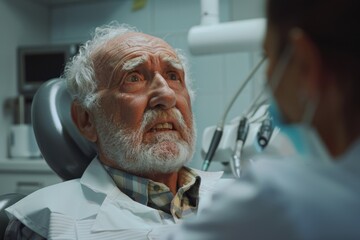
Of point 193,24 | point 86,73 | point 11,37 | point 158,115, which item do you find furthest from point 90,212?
point 11,37

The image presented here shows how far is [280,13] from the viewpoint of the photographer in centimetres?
46

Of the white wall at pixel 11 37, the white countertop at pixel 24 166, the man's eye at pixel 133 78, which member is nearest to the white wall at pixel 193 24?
the white wall at pixel 11 37

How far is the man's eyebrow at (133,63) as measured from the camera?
1.21 m

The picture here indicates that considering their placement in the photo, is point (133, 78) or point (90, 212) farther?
point (133, 78)

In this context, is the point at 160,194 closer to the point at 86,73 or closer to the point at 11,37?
the point at 86,73

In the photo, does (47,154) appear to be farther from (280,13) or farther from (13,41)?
(13,41)

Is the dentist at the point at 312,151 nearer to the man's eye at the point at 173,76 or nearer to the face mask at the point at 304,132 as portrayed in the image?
the face mask at the point at 304,132

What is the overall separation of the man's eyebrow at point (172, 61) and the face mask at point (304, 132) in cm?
78

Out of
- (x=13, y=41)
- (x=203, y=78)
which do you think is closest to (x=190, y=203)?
(x=203, y=78)

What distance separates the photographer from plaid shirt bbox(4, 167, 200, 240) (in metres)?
1.11

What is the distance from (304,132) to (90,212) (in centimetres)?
72

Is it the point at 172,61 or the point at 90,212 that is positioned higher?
the point at 172,61

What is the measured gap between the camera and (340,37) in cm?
42

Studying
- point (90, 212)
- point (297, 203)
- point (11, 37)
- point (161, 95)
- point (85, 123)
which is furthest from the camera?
point (11, 37)
